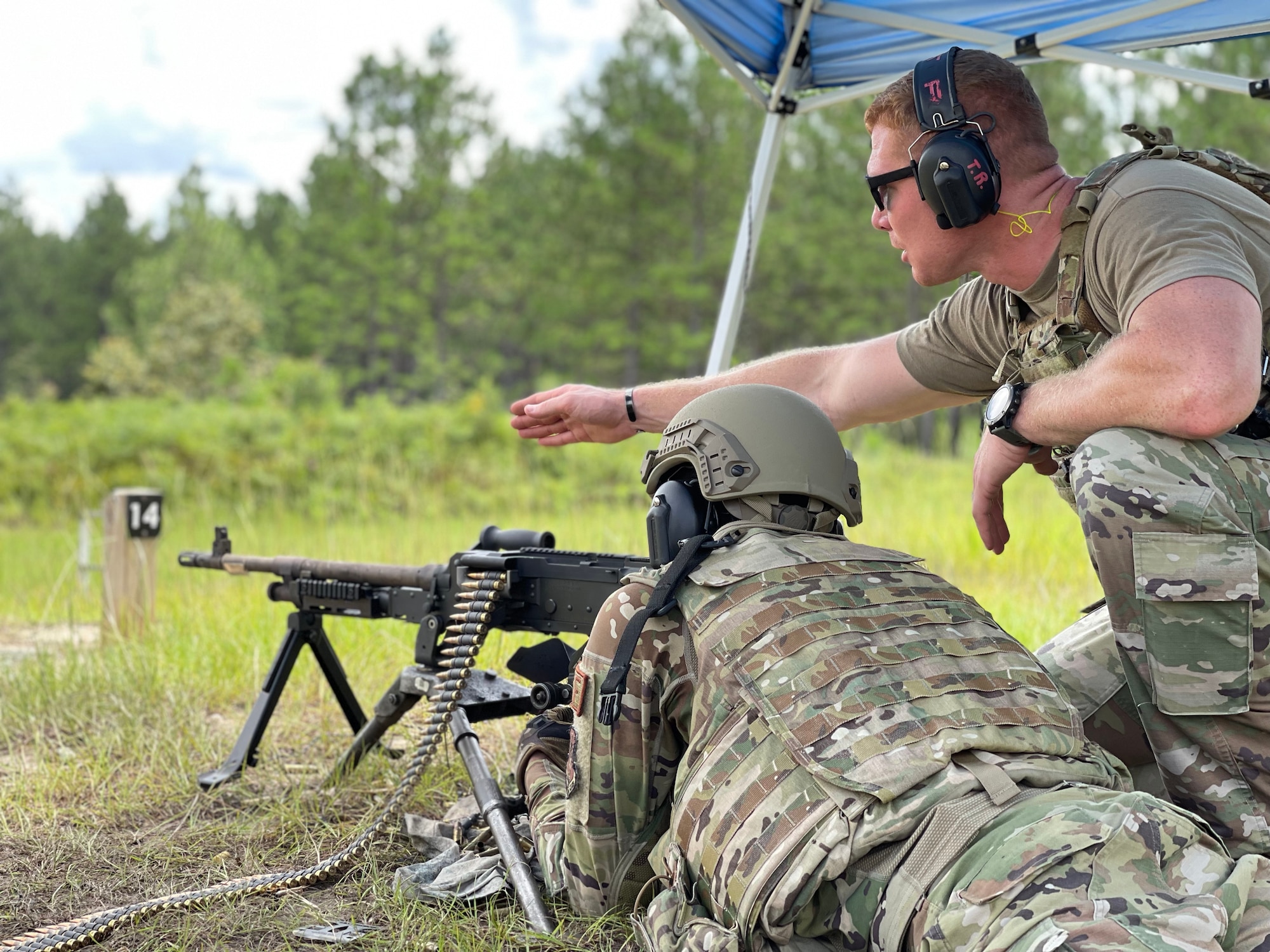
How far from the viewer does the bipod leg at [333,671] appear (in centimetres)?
429

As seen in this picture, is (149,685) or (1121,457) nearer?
(1121,457)

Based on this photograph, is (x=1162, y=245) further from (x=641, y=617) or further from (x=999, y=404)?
(x=641, y=617)

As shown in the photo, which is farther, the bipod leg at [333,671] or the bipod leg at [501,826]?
the bipod leg at [333,671]

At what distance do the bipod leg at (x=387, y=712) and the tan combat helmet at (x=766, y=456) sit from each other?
1.47 meters

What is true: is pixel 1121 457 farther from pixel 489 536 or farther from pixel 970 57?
pixel 489 536

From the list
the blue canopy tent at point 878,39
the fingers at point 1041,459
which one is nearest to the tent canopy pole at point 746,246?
the blue canopy tent at point 878,39

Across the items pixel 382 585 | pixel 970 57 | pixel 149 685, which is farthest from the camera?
pixel 149 685

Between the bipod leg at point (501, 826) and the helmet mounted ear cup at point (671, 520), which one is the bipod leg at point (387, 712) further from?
the helmet mounted ear cup at point (671, 520)

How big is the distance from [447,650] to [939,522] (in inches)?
273

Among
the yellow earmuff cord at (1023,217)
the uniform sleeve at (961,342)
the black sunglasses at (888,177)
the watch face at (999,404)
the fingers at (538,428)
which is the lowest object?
the fingers at (538,428)

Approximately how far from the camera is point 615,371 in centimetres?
3347

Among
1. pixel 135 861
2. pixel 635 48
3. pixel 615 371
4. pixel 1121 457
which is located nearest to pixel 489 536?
pixel 135 861

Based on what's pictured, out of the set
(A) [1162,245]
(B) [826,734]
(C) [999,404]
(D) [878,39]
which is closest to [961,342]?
(C) [999,404]

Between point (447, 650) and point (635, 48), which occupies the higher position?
point (635, 48)
